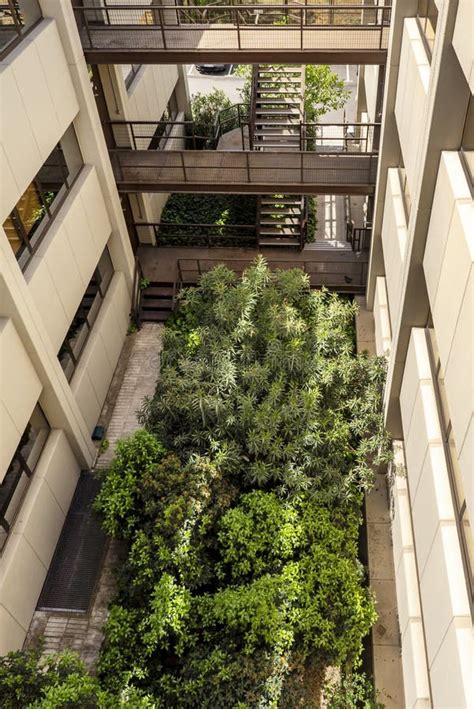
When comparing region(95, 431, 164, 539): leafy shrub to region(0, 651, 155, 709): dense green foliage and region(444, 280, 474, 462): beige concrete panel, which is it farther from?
region(444, 280, 474, 462): beige concrete panel

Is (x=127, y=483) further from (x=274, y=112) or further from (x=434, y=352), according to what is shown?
(x=274, y=112)

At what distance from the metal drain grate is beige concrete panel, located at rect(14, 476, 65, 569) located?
0.83 feet

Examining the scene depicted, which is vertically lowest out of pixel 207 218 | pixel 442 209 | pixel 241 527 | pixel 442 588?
pixel 442 588

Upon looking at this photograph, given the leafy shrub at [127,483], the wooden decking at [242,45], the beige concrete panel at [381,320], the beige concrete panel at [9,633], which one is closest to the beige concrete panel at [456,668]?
the leafy shrub at [127,483]

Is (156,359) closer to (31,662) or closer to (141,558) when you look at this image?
(141,558)

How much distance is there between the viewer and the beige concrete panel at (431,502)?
8.76m

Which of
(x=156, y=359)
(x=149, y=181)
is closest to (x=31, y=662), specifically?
(x=156, y=359)

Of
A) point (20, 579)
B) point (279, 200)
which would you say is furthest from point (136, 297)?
point (20, 579)

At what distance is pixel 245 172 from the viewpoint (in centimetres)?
1667

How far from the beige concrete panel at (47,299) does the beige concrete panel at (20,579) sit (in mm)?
4196

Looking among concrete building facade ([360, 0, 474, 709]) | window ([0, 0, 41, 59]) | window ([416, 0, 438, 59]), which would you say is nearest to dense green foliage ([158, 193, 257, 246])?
concrete building facade ([360, 0, 474, 709])

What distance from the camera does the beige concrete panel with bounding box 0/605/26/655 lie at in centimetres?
1114

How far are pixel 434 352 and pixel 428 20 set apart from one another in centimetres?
612

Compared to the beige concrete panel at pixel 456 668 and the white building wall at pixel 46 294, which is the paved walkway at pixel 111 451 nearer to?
the white building wall at pixel 46 294
